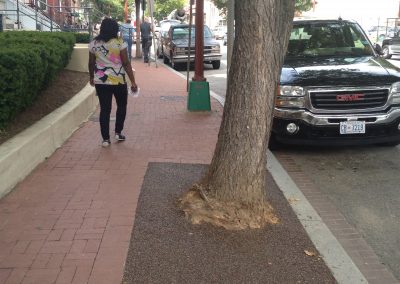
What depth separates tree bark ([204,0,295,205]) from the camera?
4230 millimetres

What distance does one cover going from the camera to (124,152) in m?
6.77

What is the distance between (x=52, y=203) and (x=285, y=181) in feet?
8.26

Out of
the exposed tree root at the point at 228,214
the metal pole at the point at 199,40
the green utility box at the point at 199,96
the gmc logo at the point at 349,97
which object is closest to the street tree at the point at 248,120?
the exposed tree root at the point at 228,214

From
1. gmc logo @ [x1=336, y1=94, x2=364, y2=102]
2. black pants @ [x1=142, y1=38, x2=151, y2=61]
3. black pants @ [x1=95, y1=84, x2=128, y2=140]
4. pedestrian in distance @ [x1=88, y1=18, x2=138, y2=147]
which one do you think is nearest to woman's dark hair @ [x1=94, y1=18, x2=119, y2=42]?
pedestrian in distance @ [x1=88, y1=18, x2=138, y2=147]

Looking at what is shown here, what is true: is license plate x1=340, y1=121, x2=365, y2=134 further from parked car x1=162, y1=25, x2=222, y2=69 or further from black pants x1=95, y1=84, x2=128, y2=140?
parked car x1=162, y1=25, x2=222, y2=69

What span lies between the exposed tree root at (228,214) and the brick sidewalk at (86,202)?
577 millimetres

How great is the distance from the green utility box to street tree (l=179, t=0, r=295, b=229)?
5.20m

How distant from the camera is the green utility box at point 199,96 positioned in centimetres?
972

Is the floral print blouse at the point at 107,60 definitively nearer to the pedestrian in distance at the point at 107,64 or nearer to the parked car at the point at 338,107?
Answer: the pedestrian in distance at the point at 107,64

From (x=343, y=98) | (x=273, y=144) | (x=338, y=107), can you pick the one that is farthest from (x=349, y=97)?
(x=273, y=144)

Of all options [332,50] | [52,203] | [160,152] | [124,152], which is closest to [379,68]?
[332,50]

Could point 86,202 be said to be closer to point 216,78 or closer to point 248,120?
point 248,120

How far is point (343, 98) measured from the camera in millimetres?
6707

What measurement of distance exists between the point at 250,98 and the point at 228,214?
3.24ft
